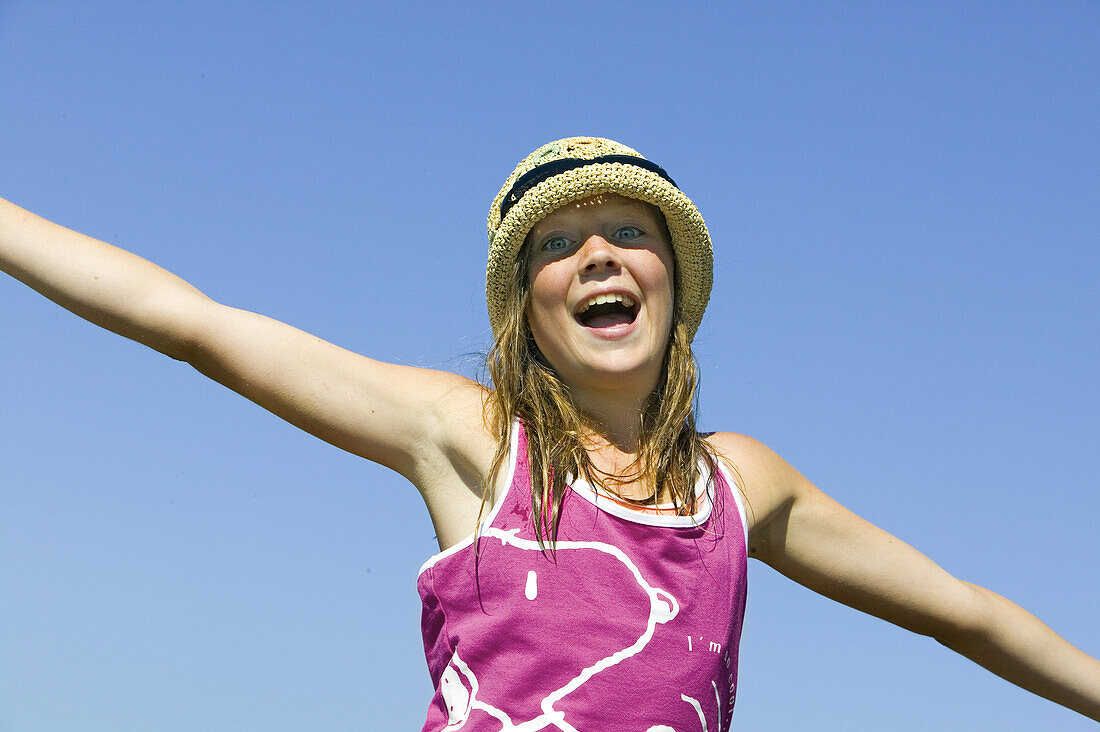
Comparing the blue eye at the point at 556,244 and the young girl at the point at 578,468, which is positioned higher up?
the blue eye at the point at 556,244

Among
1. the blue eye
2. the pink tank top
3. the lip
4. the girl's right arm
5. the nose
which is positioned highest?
the blue eye

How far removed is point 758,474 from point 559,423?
24.6 inches

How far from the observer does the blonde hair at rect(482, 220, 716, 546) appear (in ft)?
9.76

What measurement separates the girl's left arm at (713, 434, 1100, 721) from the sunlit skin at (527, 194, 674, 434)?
40 cm

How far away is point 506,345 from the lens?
3357 mm

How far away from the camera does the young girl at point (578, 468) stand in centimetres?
276

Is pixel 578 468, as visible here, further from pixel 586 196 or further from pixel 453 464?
pixel 586 196

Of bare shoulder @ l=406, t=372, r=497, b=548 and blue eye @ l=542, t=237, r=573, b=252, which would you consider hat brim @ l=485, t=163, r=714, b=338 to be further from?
bare shoulder @ l=406, t=372, r=497, b=548

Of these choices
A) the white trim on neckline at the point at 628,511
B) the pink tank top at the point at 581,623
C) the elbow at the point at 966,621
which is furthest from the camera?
the elbow at the point at 966,621

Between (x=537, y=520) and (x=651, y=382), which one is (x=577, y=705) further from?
(x=651, y=382)

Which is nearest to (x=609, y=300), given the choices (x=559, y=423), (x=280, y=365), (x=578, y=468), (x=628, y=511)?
(x=559, y=423)

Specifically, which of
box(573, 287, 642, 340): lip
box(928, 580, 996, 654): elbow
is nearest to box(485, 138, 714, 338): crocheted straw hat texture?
box(573, 287, 642, 340): lip

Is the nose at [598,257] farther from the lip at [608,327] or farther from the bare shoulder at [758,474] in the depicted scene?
the bare shoulder at [758,474]

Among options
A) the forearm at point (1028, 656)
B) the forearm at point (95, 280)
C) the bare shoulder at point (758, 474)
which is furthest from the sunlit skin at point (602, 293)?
the forearm at point (1028, 656)
